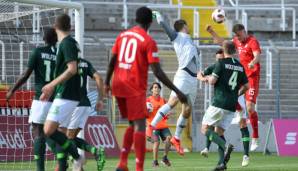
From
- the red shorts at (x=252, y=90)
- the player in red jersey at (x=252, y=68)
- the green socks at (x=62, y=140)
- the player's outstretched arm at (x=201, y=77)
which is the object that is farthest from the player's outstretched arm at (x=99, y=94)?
the red shorts at (x=252, y=90)

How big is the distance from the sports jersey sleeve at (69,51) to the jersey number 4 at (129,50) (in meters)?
0.61

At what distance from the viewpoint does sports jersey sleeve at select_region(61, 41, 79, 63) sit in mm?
13102

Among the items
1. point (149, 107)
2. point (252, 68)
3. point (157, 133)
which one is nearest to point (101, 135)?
point (149, 107)

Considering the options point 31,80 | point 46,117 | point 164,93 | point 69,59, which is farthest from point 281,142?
point 69,59

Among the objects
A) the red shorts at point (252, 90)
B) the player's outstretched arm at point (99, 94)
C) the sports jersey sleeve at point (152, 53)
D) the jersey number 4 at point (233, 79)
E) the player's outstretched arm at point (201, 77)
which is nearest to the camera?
the sports jersey sleeve at point (152, 53)

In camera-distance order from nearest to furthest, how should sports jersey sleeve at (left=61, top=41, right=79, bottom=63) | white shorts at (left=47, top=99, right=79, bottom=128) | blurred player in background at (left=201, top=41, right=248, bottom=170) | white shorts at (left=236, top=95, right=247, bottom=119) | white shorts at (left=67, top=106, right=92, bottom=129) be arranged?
sports jersey sleeve at (left=61, top=41, right=79, bottom=63) → white shorts at (left=47, top=99, right=79, bottom=128) → white shorts at (left=67, top=106, right=92, bottom=129) → blurred player in background at (left=201, top=41, right=248, bottom=170) → white shorts at (left=236, top=95, right=247, bottom=119)

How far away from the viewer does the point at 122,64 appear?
42.8 ft

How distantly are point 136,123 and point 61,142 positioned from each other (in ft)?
4.19

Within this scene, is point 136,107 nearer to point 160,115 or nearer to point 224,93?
point 224,93

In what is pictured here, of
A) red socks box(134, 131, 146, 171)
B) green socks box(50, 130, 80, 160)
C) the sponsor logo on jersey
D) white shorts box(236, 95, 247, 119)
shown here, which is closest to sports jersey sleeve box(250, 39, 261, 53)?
white shorts box(236, 95, 247, 119)

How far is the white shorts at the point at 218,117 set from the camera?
54.3ft

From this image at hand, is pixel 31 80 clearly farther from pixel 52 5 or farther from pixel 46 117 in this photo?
pixel 46 117

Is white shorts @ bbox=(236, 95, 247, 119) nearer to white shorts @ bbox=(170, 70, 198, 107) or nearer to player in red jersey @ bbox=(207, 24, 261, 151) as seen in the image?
player in red jersey @ bbox=(207, 24, 261, 151)

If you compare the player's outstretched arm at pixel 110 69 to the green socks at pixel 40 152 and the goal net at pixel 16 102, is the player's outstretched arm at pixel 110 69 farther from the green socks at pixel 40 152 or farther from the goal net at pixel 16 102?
the goal net at pixel 16 102
